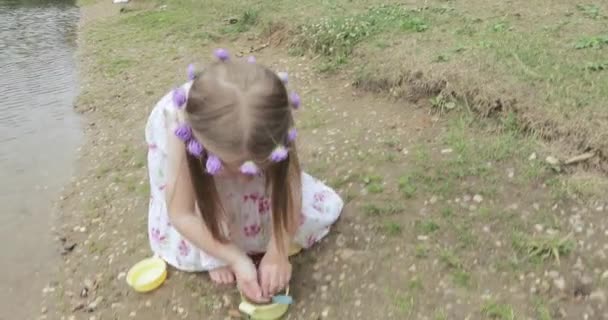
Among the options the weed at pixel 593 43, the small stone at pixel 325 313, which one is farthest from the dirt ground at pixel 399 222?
the weed at pixel 593 43

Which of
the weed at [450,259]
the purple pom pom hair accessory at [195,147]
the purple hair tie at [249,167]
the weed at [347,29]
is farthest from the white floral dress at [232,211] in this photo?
the weed at [347,29]

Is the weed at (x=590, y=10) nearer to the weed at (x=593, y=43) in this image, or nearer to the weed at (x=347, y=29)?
the weed at (x=593, y=43)

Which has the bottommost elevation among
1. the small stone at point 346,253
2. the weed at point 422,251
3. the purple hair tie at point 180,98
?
the small stone at point 346,253

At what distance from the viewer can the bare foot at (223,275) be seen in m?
3.07

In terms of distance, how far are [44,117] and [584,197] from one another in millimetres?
5047

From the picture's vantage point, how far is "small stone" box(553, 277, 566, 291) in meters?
2.83

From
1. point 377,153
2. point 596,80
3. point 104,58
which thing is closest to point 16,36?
point 104,58

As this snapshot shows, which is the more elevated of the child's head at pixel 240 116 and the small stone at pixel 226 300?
the child's head at pixel 240 116

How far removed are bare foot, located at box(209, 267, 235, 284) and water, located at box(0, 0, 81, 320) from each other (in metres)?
1.08

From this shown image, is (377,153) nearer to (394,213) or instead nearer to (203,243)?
(394,213)

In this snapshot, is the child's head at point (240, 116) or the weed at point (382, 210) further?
the weed at point (382, 210)

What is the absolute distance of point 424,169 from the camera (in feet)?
12.3

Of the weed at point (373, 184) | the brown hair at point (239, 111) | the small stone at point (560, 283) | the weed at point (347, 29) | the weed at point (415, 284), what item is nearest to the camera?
the brown hair at point (239, 111)

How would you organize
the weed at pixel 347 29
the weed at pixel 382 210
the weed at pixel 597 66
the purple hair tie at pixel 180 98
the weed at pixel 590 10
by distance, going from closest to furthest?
the purple hair tie at pixel 180 98, the weed at pixel 382 210, the weed at pixel 597 66, the weed at pixel 590 10, the weed at pixel 347 29
